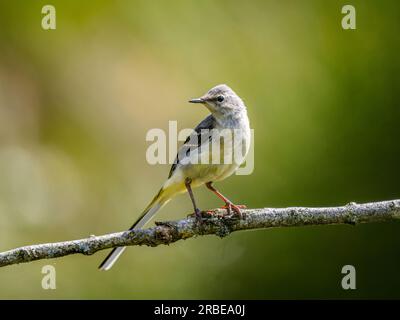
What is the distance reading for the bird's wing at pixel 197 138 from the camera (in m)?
6.72

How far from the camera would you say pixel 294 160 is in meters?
8.73

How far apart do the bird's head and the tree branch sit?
4.92 feet

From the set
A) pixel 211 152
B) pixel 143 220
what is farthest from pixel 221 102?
pixel 143 220

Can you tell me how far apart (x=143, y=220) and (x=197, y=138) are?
111 centimetres

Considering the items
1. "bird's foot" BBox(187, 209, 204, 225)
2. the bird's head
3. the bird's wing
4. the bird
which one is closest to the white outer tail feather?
the bird

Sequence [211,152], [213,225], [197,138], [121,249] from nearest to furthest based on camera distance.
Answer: [213,225] < [211,152] < [121,249] < [197,138]

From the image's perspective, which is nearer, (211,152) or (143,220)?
(211,152)

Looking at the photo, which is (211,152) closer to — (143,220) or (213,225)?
(213,225)

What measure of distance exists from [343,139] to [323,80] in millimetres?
1116

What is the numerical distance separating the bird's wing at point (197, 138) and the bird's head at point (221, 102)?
0.49 ft

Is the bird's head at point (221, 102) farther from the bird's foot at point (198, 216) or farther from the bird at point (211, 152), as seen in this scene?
the bird's foot at point (198, 216)

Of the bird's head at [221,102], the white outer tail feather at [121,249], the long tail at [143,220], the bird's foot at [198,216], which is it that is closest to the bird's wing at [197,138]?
the bird's head at [221,102]

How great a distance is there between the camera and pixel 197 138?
6812 mm

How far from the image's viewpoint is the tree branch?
16.8 ft
